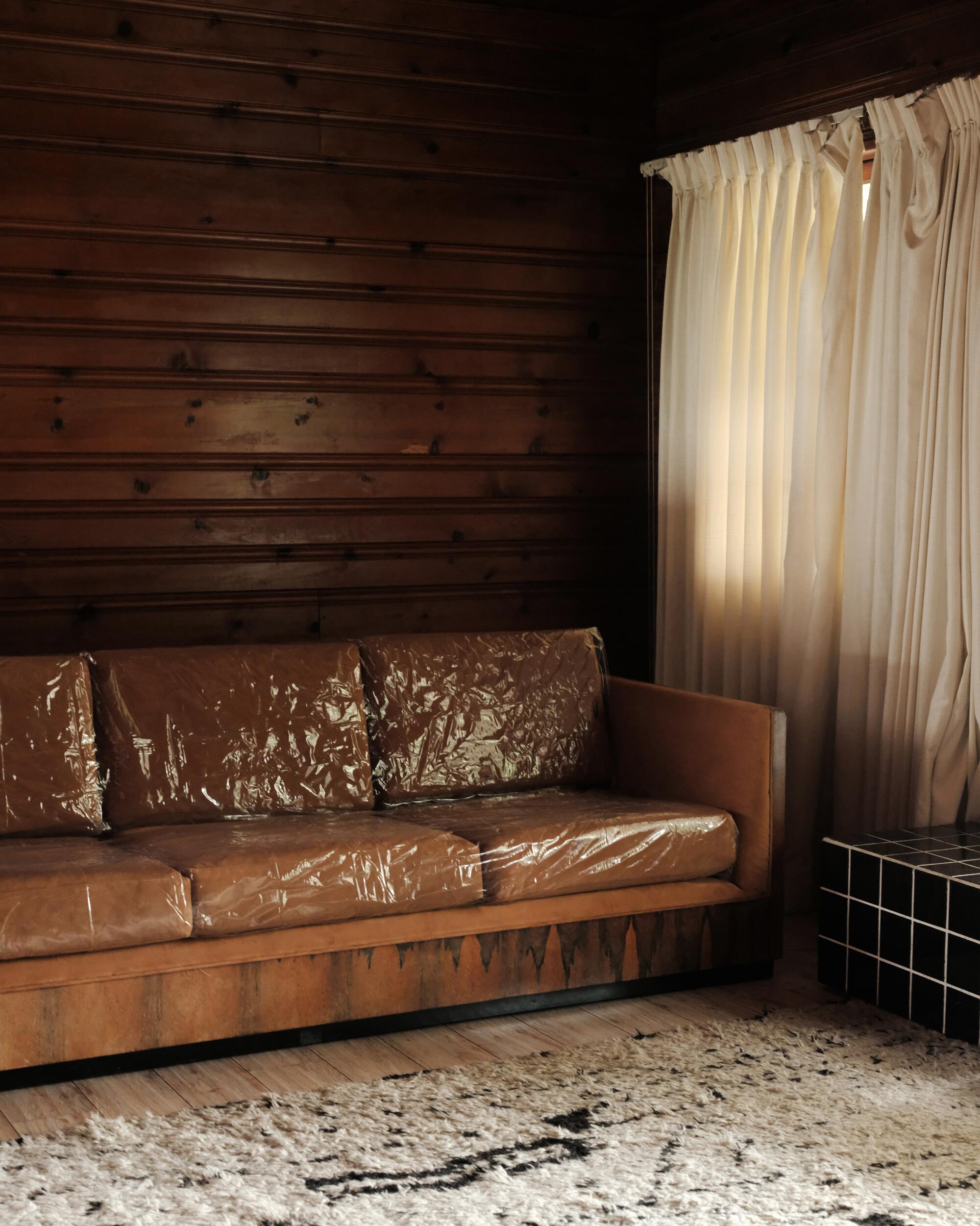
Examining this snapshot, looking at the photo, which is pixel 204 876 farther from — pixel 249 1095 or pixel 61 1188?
pixel 61 1188

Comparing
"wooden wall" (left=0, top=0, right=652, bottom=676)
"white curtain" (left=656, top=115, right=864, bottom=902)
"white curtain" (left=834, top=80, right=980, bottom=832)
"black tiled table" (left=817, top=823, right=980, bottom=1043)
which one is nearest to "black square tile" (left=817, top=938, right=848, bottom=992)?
"black tiled table" (left=817, top=823, right=980, bottom=1043)

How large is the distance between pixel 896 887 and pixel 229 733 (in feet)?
5.32

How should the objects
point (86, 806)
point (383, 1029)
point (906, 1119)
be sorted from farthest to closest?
point (86, 806) → point (383, 1029) → point (906, 1119)

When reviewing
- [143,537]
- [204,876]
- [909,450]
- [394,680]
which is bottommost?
[204,876]

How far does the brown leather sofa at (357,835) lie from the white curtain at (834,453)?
523 millimetres

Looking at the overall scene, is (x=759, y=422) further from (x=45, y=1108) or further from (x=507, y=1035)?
(x=45, y=1108)

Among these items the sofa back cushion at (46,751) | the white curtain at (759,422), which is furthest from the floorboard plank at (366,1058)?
the white curtain at (759,422)

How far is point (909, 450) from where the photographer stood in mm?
3621

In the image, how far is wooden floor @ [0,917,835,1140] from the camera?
265 centimetres

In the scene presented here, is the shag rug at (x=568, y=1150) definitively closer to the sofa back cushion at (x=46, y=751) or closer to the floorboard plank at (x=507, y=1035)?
A: the floorboard plank at (x=507, y=1035)

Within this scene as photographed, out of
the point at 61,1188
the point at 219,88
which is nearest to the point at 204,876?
the point at 61,1188

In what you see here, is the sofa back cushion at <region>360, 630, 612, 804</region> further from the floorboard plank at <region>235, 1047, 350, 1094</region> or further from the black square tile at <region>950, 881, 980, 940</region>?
the black square tile at <region>950, 881, 980, 940</region>

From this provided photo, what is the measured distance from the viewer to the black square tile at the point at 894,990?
122 inches

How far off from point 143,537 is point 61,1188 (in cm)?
201
